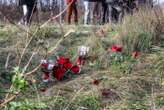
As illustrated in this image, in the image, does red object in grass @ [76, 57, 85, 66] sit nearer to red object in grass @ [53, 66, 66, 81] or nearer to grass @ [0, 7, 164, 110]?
grass @ [0, 7, 164, 110]

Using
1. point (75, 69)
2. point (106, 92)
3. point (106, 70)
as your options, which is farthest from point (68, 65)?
point (106, 92)

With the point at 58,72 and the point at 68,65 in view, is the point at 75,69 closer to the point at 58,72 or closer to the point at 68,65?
the point at 68,65

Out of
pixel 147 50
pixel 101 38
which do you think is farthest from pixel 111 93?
pixel 101 38

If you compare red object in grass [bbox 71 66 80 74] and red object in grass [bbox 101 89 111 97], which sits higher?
red object in grass [bbox 71 66 80 74]

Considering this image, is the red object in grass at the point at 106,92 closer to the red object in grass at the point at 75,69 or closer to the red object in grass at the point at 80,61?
the red object in grass at the point at 75,69

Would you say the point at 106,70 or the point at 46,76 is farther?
the point at 106,70

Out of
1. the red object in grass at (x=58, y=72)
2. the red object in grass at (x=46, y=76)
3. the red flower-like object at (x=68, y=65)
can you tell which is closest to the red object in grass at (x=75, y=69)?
the red flower-like object at (x=68, y=65)

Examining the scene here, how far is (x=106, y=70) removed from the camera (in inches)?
216

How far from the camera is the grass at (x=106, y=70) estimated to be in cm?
459

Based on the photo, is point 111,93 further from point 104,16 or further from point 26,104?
point 104,16

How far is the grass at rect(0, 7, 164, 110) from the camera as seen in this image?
4586 mm

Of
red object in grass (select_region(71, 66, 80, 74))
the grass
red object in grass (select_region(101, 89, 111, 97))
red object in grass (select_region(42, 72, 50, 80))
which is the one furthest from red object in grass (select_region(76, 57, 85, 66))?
red object in grass (select_region(101, 89, 111, 97))

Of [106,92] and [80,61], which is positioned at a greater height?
[80,61]

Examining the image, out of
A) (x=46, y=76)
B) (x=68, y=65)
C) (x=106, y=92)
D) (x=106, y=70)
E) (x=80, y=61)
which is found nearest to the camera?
(x=106, y=92)
